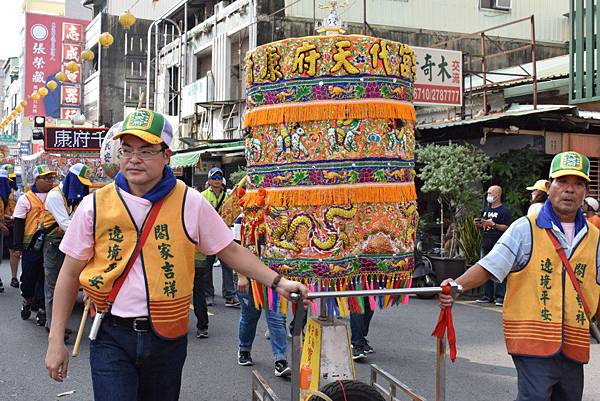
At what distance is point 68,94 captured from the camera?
1640 inches

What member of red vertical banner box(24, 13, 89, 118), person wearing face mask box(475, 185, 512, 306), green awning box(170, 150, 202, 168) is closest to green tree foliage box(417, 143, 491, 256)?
person wearing face mask box(475, 185, 512, 306)

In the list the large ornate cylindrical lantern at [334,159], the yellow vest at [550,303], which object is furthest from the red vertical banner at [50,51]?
the yellow vest at [550,303]

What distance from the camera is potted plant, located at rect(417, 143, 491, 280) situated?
11.1 meters

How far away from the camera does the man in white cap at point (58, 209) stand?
24.0 feet

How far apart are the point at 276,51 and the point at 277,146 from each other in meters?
0.60

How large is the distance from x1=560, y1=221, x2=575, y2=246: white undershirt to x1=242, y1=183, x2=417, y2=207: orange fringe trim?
108 centimetres

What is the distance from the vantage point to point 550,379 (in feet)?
11.9

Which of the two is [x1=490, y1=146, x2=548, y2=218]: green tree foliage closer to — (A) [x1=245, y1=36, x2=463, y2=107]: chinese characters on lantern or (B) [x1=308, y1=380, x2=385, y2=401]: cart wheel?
(A) [x1=245, y1=36, x2=463, y2=107]: chinese characters on lantern

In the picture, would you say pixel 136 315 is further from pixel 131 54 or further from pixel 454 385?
pixel 131 54

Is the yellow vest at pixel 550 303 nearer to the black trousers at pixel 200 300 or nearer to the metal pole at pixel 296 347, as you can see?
the metal pole at pixel 296 347

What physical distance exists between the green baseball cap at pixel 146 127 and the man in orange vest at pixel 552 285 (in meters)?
1.67

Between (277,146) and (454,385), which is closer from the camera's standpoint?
(277,146)

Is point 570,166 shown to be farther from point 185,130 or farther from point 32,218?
point 185,130

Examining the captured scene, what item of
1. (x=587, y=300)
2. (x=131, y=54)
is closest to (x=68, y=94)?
(x=131, y=54)
